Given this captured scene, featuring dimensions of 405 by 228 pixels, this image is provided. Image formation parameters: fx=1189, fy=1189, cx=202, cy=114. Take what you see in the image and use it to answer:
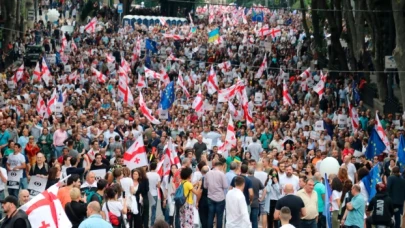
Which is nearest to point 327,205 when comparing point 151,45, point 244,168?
point 244,168

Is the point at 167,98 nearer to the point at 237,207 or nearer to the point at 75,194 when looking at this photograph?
the point at 237,207

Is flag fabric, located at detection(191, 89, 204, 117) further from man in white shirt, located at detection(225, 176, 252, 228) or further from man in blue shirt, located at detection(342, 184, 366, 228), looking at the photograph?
man in white shirt, located at detection(225, 176, 252, 228)

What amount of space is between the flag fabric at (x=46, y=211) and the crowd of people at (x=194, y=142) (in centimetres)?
10

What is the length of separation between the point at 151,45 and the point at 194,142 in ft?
94.6

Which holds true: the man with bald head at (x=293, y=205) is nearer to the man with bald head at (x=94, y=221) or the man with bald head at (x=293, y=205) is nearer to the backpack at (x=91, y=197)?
the backpack at (x=91, y=197)

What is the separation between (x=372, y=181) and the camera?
60.9ft

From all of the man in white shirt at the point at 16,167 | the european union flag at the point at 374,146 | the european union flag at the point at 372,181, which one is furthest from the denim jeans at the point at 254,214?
the european union flag at the point at 374,146

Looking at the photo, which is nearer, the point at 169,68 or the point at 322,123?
the point at 322,123

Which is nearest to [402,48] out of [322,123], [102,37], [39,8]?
[322,123]

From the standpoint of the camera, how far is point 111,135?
25438 mm

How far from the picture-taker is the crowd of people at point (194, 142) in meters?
16.9

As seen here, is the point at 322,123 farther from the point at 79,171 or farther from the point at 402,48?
the point at 79,171

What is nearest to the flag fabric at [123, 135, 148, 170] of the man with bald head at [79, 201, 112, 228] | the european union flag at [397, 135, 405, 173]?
the european union flag at [397, 135, 405, 173]

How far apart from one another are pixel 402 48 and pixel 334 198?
509 inches
